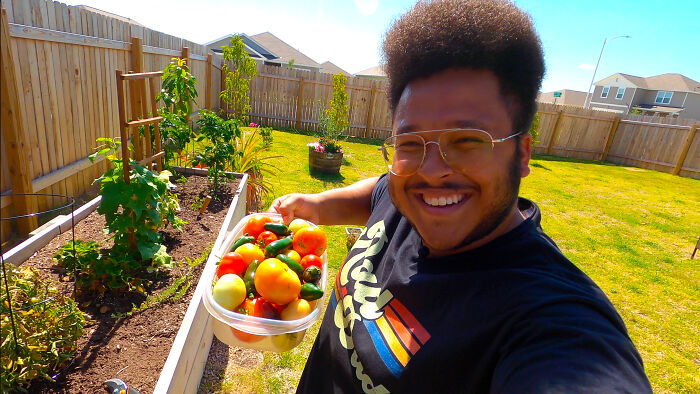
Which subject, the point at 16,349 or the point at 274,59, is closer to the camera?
the point at 16,349

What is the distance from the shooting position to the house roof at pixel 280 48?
34594 millimetres

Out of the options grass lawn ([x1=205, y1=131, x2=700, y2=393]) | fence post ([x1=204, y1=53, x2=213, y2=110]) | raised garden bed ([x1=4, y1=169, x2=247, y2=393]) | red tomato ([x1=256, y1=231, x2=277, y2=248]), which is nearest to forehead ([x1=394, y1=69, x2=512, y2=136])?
red tomato ([x1=256, y1=231, x2=277, y2=248])

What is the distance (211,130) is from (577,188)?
975 cm

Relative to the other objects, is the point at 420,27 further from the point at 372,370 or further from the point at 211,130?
the point at 211,130

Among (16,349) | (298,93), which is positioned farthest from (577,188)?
(16,349)

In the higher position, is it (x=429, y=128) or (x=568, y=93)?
(x=568, y=93)

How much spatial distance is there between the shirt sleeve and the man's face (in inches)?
12.5

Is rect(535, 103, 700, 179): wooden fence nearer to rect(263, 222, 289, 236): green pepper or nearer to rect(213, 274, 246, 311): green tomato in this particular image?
→ rect(263, 222, 289, 236): green pepper

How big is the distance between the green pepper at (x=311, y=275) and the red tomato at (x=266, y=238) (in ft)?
0.95

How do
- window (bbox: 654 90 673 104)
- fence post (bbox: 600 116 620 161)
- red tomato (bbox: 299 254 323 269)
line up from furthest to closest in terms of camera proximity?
1. window (bbox: 654 90 673 104)
2. fence post (bbox: 600 116 620 161)
3. red tomato (bbox: 299 254 323 269)

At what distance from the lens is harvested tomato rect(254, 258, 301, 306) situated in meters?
1.44

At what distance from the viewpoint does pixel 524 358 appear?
2.74 ft

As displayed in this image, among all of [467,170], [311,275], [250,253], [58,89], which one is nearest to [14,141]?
[58,89]

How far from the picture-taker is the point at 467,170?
1077 mm
